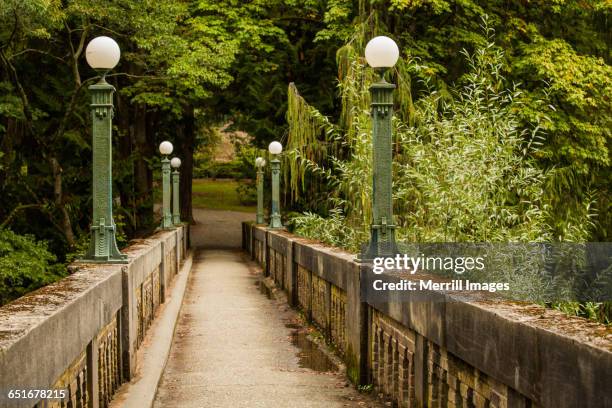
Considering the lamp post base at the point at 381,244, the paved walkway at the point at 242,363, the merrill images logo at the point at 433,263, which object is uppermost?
the lamp post base at the point at 381,244

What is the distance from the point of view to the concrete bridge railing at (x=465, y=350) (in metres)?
3.25

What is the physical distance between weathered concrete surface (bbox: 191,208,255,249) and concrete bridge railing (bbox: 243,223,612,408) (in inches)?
1092

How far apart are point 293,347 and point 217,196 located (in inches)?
1999

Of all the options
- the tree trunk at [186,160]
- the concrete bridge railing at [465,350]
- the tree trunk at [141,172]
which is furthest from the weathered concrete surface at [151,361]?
the tree trunk at [186,160]

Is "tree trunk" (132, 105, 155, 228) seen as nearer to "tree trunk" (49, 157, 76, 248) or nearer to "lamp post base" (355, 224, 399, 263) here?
"tree trunk" (49, 157, 76, 248)

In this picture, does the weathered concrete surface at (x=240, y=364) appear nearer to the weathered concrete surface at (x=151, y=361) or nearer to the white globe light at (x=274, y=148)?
the weathered concrete surface at (x=151, y=361)

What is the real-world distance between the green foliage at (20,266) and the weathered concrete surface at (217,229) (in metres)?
14.1

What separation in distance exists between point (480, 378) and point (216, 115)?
30.9 metres

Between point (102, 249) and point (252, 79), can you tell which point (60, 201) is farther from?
point (102, 249)

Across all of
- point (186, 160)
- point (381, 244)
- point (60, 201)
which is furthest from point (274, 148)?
point (186, 160)

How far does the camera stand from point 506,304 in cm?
435

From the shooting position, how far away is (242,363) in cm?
869

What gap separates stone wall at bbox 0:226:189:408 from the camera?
362 cm

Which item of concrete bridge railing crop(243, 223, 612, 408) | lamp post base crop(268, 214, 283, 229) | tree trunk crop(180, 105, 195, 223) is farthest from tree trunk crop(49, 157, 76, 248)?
concrete bridge railing crop(243, 223, 612, 408)
